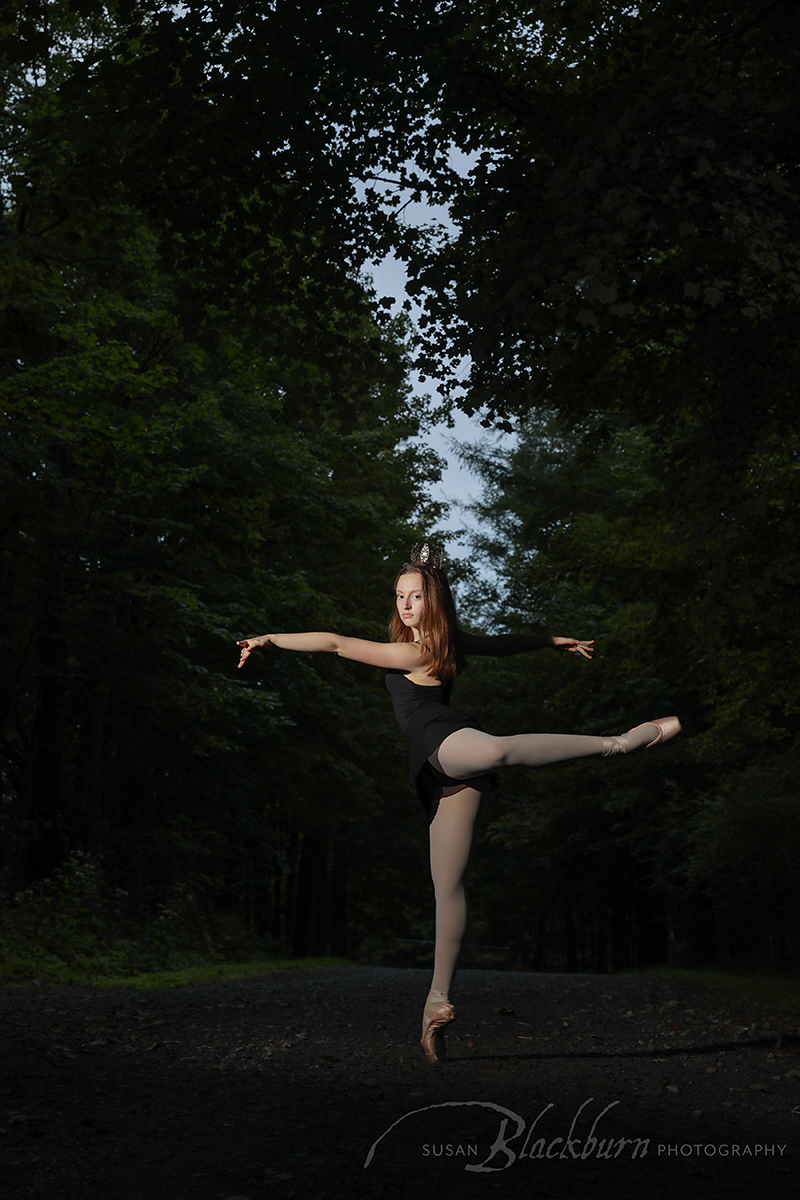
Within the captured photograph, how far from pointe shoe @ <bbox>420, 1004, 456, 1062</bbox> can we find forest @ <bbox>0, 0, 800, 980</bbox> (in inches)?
151

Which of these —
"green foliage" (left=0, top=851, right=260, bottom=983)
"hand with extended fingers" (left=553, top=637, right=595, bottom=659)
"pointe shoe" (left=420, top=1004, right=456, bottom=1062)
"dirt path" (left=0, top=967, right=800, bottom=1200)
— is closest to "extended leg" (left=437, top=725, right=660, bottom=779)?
"hand with extended fingers" (left=553, top=637, right=595, bottom=659)

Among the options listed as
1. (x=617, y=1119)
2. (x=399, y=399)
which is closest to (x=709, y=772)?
(x=399, y=399)

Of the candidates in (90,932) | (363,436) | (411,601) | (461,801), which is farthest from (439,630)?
(363,436)

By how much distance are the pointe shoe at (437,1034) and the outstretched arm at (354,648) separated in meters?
1.77

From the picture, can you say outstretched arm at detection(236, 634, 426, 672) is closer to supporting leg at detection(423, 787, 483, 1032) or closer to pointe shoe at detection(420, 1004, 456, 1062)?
supporting leg at detection(423, 787, 483, 1032)

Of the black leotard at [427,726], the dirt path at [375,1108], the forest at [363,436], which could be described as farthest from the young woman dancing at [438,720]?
the forest at [363,436]

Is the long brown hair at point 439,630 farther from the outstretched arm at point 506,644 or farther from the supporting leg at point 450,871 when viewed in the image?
the supporting leg at point 450,871

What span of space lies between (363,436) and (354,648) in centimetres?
1689

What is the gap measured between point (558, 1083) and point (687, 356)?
5.90 meters

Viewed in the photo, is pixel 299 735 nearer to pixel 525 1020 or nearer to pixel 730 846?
pixel 730 846

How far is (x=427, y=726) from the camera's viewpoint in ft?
16.9

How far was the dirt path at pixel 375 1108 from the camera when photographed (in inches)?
137

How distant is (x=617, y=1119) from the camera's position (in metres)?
4.33

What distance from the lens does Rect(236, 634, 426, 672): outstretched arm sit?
5004mm
